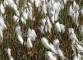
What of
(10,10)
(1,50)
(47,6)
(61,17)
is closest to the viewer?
(1,50)

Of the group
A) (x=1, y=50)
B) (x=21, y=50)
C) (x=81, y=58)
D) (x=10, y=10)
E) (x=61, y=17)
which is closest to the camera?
(x=81, y=58)

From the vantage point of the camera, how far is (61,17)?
8.23 feet

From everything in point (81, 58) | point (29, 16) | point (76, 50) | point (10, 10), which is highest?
point (10, 10)

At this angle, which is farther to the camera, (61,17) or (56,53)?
(61,17)

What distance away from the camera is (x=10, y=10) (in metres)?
2.68

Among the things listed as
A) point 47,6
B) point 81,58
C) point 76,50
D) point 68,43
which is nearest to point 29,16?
point 47,6

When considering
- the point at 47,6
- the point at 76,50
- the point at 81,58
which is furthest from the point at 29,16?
the point at 81,58

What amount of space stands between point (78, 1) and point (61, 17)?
0.40 meters

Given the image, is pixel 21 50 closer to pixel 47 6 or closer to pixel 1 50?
pixel 1 50

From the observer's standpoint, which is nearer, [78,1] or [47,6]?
[47,6]

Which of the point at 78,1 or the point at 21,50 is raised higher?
the point at 78,1

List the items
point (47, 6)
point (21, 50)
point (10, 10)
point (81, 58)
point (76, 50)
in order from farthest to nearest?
1. point (10, 10)
2. point (47, 6)
3. point (21, 50)
4. point (76, 50)
5. point (81, 58)

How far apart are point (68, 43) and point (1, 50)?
0.50 metres

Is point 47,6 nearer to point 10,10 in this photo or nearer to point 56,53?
point 10,10
